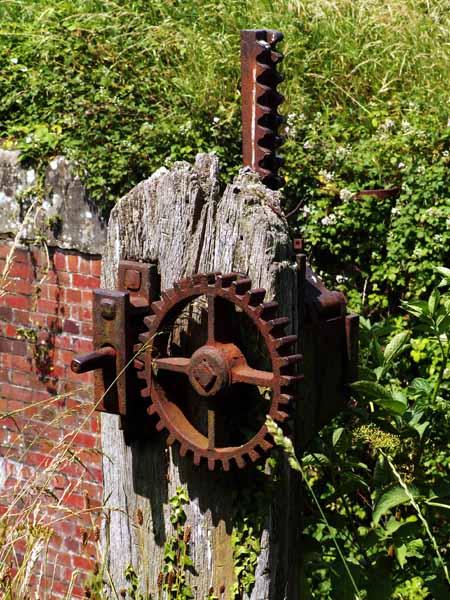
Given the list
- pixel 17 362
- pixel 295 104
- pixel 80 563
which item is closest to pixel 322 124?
pixel 295 104

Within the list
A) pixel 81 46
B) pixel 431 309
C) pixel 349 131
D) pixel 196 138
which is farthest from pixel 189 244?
pixel 81 46

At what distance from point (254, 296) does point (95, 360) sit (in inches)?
16.8

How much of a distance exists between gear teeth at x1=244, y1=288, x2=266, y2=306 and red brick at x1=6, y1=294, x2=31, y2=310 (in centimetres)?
322

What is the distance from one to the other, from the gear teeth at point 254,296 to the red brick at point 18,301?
322 centimetres

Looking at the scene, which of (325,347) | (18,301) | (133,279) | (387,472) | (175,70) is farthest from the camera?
→ (175,70)

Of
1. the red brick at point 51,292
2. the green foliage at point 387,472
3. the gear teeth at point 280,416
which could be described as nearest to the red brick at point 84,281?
the red brick at point 51,292

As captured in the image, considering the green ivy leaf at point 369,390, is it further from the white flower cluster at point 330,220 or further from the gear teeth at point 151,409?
the white flower cluster at point 330,220

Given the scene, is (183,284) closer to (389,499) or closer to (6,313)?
(389,499)

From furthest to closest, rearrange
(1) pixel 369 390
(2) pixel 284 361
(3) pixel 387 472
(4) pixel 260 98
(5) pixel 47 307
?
(5) pixel 47 307, (4) pixel 260 98, (3) pixel 387 472, (1) pixel 369 390, (2) pixel 284 361

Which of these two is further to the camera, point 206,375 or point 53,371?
point 53,371

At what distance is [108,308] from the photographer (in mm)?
2234

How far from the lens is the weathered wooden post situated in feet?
6.91

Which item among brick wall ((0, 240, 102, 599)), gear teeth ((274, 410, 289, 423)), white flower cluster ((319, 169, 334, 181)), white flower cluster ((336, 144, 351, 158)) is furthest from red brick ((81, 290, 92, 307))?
gear teeth ((274, 410, 289, 423))

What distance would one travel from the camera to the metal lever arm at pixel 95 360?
2.20m
